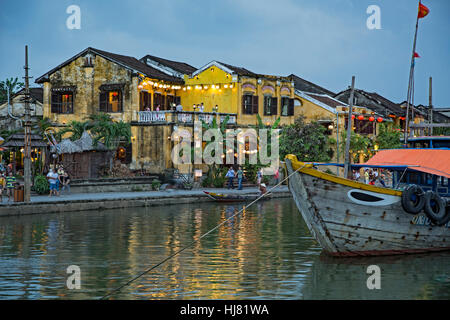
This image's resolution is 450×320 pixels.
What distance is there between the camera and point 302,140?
39844 millimetres

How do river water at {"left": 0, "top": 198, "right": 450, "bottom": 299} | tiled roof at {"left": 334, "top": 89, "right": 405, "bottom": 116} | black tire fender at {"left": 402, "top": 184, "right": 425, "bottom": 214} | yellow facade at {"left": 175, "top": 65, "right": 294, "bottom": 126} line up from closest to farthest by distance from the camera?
1. river water at {"left": 0, "top": 198, "right": 450, "bottom": 299}
2. black tire fender at {"left": 402, "top": 184, "right": 425, "bottom": 214}
3. yellow facade at {"left": 175, "top": 65, "right": 294, "bottom": 126}
4. tiled roof at {"left": 334, "top": 89, "right": 405, "bottom": 116}

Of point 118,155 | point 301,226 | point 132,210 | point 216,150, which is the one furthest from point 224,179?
point 301,226

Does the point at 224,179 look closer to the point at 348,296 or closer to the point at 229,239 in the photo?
the point at 229,239

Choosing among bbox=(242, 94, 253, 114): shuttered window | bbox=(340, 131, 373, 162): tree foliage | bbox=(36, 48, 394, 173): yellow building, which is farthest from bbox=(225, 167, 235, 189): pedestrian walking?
bbox=(340, 131, 373, 162): tree foliage

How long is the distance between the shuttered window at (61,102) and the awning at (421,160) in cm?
2510

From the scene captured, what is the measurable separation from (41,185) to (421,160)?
1694 centimetres

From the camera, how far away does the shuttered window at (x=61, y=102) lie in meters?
39.1

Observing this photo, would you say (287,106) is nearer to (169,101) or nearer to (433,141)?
(169,101)

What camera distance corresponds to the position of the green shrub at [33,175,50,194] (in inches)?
1083

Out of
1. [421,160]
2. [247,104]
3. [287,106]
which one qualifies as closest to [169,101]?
[247,104]

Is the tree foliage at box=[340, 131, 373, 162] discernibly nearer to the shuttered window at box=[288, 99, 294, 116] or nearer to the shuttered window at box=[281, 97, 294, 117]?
the shuttered window at box=[288, 99, 294, 116]

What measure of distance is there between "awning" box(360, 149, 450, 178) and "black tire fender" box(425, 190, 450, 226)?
0.62m
